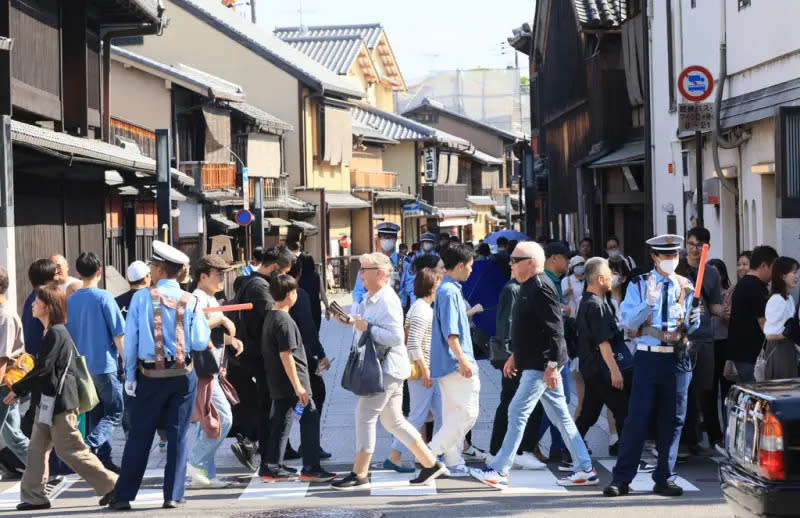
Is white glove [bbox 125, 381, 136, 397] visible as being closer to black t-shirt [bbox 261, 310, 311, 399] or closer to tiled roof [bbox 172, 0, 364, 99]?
black t-shirt [bbox 261, 310, 311, 399]

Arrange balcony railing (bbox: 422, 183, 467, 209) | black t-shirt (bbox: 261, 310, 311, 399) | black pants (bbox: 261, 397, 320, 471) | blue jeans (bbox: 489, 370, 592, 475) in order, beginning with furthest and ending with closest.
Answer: balcony railing (bbox: 422, 183, 467, 209)
black pants (bbox: 261, 397, 320, 471)
black t-shirt (bbox: 261, 310, 311, 399)
blue jeans (bbox: 489, 370, 592, 475)

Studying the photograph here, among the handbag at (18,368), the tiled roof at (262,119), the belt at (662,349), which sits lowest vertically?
the handbag at (18,368)

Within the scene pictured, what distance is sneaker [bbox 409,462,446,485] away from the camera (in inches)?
386

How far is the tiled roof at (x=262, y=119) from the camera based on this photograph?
3956 centimetres

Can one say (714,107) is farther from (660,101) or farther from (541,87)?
(541,87)

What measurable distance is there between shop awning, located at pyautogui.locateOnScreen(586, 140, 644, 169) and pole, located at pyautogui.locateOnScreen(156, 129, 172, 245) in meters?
9.25

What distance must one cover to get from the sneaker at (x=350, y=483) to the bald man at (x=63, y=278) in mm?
2873

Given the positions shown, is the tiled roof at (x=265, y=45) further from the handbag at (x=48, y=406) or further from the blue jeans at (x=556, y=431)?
the handbag at (x=48, y=406)

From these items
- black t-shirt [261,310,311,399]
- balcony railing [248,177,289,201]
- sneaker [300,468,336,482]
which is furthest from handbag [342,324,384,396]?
balcony railing [248,177,289,201]

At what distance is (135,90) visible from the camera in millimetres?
34250

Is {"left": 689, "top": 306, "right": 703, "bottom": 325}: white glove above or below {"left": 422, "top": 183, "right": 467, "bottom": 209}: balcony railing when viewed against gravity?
below

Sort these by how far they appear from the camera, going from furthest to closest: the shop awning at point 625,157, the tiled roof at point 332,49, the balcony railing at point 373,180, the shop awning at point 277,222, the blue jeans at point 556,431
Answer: the tiled roof at point 332,49 → the balcony railing at point 373,180 → the shop awning at point 277,222 → the shop awning at point 625,157 → the blue jeans at point 556,431

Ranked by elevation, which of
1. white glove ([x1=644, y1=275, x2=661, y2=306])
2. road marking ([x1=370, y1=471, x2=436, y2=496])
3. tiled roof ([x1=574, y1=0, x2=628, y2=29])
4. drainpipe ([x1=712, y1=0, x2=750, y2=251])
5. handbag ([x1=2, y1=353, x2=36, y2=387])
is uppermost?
tiled roof ([x1=574, y1=0, x2=628, y2=29])

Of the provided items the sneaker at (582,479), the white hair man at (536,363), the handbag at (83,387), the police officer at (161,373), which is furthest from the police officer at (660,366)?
the handbag at (83,387)
